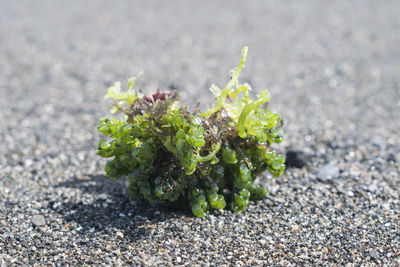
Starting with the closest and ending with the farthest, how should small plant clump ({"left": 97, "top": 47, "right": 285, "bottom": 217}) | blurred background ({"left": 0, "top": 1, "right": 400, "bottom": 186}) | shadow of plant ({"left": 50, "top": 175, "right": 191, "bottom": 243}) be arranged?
small plant clump ({"left": 97, "top": 47, "right": 285, "bottom": 217}), shadow of plant ({"left": 50, "top": 175, "right": 191, "bottom": 243}), blurred background ({"left": 0, "top": 1, "right": 400, "bottom": 186})

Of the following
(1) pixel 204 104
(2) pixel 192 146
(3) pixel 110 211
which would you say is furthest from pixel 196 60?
(2) pixel 192 146

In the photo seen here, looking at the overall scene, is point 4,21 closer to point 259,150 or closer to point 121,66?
point 121,66

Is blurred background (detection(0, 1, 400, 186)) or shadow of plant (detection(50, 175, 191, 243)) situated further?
blurred background (detection(0, 1, 400, 186))

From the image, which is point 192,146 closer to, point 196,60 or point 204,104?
point 204,104

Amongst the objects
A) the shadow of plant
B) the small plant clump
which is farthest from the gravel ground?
the small plant clump

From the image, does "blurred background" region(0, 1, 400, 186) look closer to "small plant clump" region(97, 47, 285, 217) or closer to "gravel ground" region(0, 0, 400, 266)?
"gravel ground" region(0, 0, 400, 266)

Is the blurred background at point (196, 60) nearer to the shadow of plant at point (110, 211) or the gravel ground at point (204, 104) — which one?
the gravel ground at point (204, 104)

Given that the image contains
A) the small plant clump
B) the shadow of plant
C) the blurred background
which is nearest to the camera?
the small plant clump
